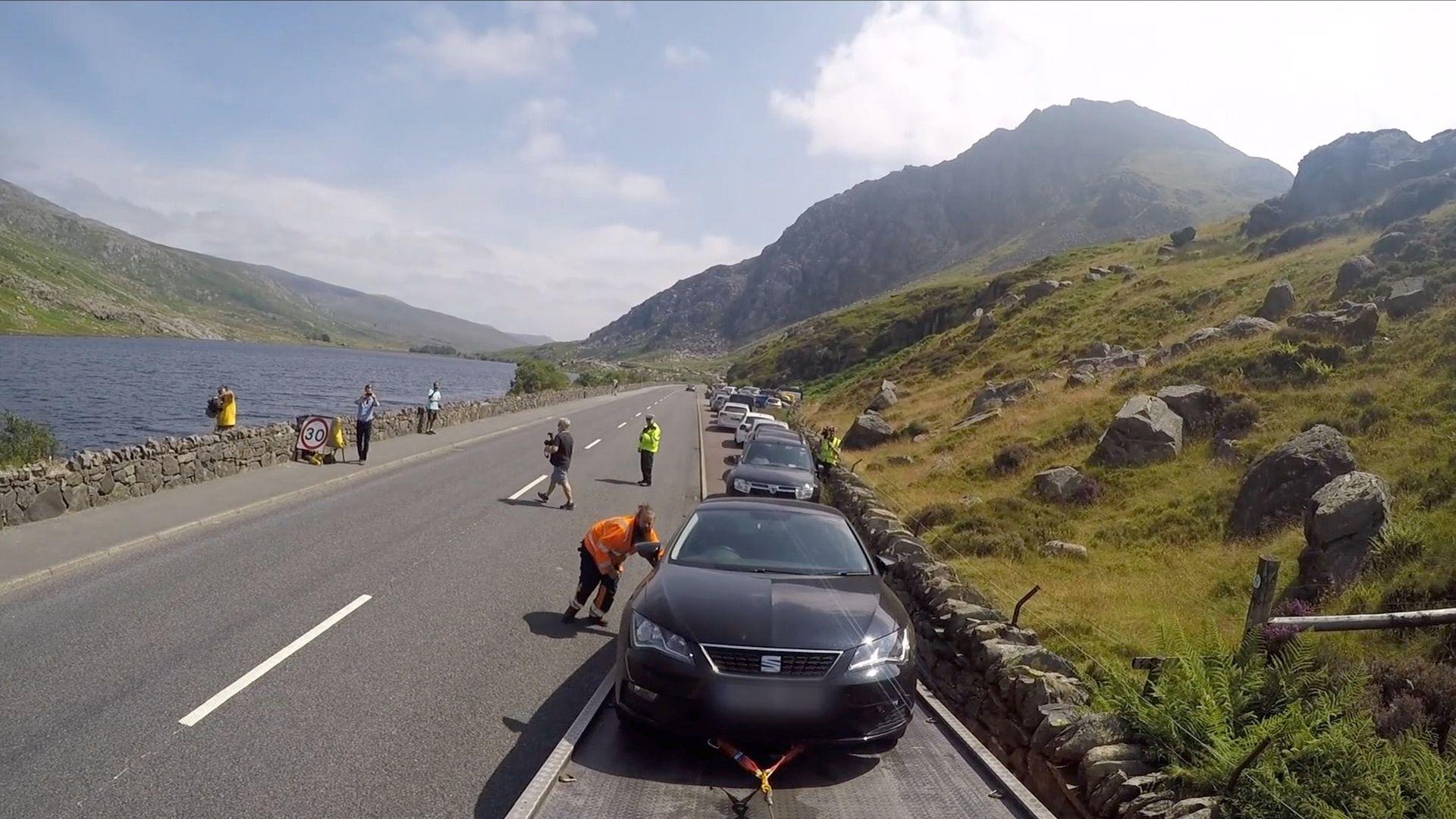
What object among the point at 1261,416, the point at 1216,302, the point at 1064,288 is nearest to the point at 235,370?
the point at 1064,288

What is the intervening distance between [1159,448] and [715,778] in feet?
47.7

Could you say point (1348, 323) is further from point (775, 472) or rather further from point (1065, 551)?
point (775, 472)

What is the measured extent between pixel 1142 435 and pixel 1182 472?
1.51 m

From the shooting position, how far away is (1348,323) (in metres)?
20.8

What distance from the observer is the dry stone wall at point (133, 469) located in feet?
35.7

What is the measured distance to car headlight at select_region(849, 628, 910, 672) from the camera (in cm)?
495

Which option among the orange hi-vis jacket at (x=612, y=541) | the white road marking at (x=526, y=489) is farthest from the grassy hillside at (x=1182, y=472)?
the white road marking at (x=526, y=489)

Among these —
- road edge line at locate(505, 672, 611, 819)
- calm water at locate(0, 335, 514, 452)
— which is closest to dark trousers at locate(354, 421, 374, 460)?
road edge line at locate(505, 672, 611, 819)

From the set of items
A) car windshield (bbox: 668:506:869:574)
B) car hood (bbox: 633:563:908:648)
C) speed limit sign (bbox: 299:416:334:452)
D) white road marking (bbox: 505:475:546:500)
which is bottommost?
white road marking (bbox: 505:475:546:500)

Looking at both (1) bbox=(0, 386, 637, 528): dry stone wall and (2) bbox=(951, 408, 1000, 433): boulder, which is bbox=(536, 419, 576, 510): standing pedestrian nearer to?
(1) bbox=(0, 386, 637, 528): dry stone wall

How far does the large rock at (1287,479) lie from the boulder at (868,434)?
58.1 ft

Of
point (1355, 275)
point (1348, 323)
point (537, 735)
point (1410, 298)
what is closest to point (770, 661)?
point (537, 735)

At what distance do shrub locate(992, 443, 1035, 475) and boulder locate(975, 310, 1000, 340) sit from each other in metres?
30.0

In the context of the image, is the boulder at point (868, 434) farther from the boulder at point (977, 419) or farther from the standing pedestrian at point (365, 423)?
the standing pedestrian at point (365, 423)
